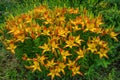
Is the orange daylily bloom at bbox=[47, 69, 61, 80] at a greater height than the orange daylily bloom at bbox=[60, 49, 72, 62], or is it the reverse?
the orange daylily bloom at bbox=[60, 49, 72, 62]

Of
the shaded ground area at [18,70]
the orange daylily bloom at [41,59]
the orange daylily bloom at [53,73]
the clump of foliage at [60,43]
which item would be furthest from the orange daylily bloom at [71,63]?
the shaded ground area at [18,70]

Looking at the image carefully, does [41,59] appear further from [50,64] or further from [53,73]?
[53,73]

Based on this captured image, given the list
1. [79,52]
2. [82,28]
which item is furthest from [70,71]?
[82,28]

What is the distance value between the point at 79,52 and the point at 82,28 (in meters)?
0.36

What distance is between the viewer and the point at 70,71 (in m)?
4.30

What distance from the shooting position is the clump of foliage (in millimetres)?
4176

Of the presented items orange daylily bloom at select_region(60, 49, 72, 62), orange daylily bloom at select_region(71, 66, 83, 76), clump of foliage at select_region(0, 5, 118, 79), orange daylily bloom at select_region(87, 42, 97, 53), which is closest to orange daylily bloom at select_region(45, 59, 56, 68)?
clump of foliage at select_region(0, 5, 118, 79)

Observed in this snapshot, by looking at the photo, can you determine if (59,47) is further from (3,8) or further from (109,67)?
(3,8)

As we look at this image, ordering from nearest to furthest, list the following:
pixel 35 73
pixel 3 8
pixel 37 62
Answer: pixel 37 62, pixel 35 73, pixel 3 8

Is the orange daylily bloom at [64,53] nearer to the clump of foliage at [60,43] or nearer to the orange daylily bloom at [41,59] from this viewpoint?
the clump of foliage at [60,43]

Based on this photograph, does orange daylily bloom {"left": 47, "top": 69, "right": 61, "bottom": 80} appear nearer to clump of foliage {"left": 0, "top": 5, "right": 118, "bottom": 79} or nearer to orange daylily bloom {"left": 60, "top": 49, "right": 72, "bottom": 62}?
clump of foliage {"left": 0, "top": 5, "right": 118, "bottom": 79}

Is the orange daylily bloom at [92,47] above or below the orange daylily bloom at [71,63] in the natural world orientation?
above

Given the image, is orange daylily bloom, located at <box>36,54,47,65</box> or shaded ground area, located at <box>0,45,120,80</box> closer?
orange daylily bloom, located at <box>36,54,47,65</box>

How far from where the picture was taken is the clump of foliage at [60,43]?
13.7 feet
